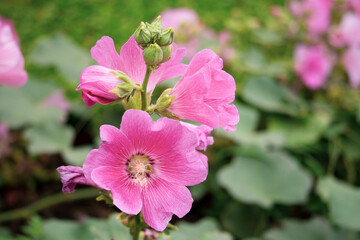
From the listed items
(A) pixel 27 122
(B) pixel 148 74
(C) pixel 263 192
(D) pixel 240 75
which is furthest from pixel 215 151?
Result: (B) pixel 148 74

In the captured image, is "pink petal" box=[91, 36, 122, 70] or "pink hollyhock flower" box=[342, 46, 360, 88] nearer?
"pink petal" box=[91, 36, 122, 70]

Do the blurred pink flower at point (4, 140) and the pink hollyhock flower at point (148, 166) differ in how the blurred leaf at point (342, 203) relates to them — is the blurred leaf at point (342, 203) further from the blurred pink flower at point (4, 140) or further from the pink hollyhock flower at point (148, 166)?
the blurred pink flower at point (4, 140)

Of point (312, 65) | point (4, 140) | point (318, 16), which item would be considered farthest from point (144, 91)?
point (318, 16)

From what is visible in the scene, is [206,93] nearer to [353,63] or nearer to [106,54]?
[106,54]

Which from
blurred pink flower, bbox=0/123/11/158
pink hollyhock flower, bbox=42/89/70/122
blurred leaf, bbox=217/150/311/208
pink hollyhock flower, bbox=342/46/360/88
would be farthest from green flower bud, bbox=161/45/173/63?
pink hollyhock flower, bbox=342/46/360/88

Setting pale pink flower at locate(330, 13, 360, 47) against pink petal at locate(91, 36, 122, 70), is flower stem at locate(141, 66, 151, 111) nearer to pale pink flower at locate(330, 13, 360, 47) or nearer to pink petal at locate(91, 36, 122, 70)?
pink petal at locate(91, 36, 122, 70)

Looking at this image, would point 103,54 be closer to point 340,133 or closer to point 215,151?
point 215,151

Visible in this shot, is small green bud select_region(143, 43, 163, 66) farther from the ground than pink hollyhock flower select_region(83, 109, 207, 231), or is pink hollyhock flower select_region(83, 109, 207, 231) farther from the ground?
small green bud select_region(143, 43, 163, 66)
